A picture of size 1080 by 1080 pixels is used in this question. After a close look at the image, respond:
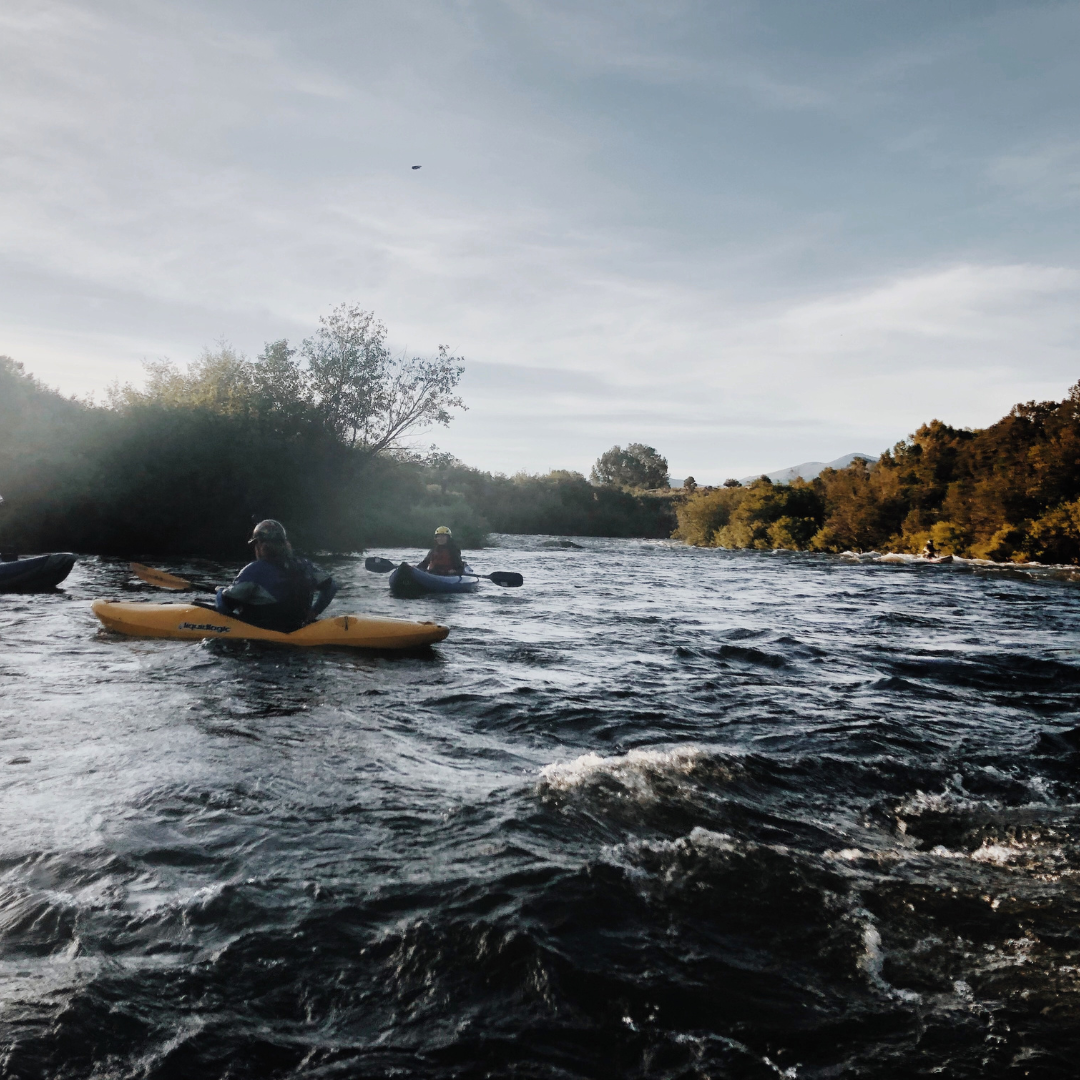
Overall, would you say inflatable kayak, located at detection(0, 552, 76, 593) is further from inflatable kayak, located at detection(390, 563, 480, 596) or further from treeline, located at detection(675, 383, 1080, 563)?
treeline, located at detection(675, 383, 1080, 563)

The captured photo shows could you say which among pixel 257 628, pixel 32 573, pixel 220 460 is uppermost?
pixel 220 460

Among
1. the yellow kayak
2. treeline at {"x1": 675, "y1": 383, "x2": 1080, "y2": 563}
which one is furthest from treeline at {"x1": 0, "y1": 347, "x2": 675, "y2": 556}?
treeline at {"x1": 675, "y1": 383, "x2": 1080, "y2": 563}

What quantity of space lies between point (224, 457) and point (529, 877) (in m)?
23.4

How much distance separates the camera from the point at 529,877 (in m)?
3.26

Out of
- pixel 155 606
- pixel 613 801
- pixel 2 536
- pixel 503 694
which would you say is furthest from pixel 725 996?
pixel 2 536

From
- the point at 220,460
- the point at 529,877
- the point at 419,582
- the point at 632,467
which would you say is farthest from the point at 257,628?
the point at 632,467

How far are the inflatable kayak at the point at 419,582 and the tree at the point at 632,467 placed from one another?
91842 millimetres

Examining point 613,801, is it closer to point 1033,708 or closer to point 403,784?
point 403,784

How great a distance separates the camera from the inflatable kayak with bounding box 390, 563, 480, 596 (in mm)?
12898

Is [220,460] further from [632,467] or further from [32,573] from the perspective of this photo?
[632,467]

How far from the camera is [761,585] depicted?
1916 cm

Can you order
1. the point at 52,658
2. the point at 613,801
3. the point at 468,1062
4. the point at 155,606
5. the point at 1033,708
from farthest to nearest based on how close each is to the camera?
the point at 155,606, the point at 52,658, the point at 1033,708, the point at 613,801, the point at 468,1062

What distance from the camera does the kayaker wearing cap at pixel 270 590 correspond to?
8.02 meters

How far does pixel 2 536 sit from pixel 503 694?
769 inches
